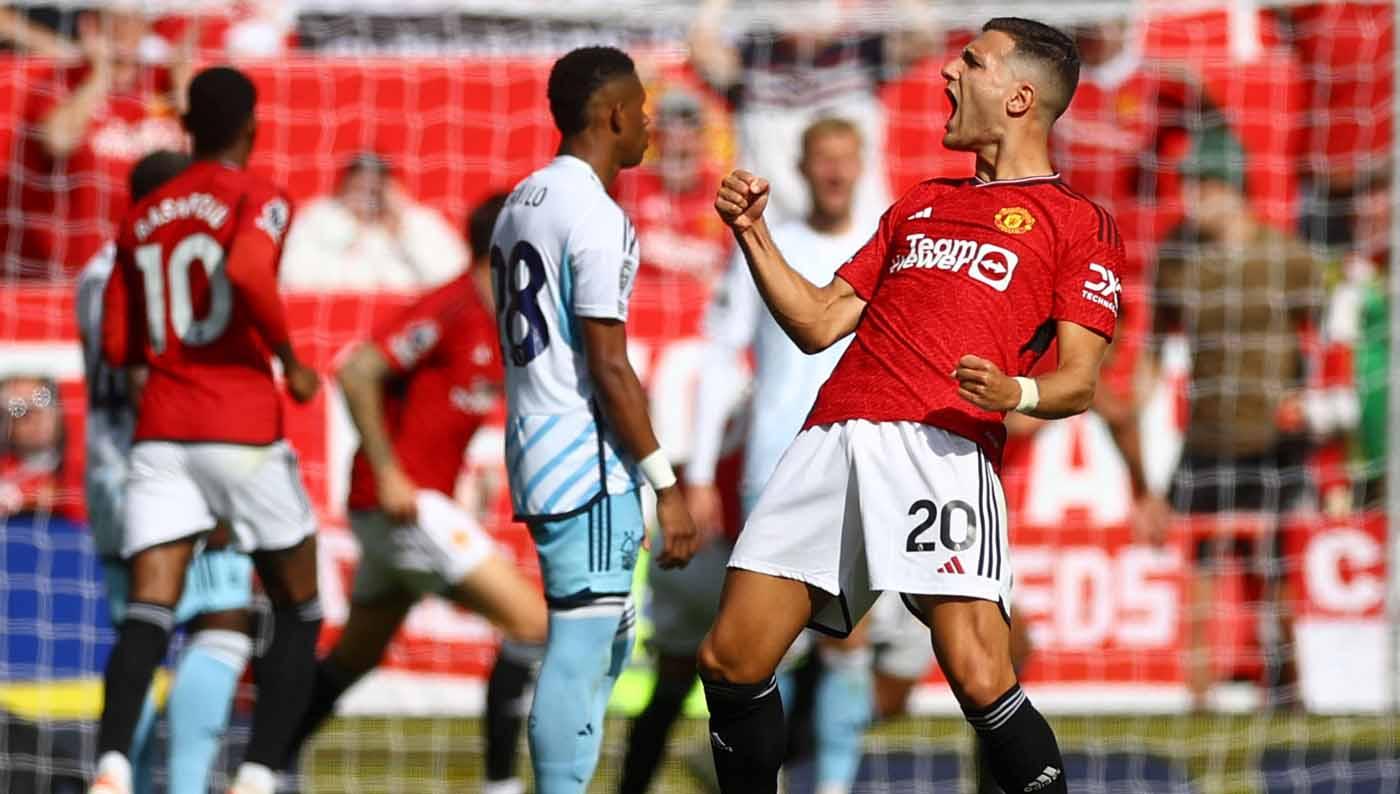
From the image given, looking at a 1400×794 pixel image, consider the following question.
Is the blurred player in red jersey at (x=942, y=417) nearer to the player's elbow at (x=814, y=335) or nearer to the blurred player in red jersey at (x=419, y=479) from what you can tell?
the player's elbow at (x=814, y=335)

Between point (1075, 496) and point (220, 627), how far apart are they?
176 inches

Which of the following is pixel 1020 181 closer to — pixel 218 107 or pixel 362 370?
pixel 218 107

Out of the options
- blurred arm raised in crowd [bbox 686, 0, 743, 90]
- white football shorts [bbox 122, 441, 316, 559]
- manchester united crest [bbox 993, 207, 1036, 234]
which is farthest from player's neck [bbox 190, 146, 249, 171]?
blurred arm raised in crowd [bbox 686, 0, 743, 90]

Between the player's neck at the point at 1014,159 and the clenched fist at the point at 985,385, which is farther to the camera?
the player's neck at the point at 1014,159

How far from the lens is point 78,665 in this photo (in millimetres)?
8289

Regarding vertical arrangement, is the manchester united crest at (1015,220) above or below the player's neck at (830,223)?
below

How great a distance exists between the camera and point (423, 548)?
20.3ft

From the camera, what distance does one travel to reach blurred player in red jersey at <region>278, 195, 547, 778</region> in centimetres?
618

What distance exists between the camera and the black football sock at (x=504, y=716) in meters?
6.21

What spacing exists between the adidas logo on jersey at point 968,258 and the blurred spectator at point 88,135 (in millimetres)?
5499

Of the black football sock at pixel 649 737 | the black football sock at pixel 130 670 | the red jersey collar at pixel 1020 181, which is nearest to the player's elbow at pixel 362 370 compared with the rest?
the black football sock at pixel 130 670

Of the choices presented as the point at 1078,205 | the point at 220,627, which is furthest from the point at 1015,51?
the point at 220,627

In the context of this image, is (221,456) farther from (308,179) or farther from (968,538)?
(308,179)

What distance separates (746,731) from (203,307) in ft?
6.39
